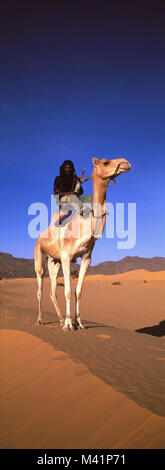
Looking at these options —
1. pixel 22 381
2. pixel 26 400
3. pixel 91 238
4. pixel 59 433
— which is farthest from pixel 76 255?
pixel 59 433

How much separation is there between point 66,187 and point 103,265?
8859 centimetres

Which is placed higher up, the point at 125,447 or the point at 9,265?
the point at 9,265

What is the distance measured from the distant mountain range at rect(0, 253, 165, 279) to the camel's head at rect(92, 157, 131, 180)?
64929 mm

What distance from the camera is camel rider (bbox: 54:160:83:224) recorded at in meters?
8.63

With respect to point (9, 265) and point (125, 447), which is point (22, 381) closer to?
point (125, 447)

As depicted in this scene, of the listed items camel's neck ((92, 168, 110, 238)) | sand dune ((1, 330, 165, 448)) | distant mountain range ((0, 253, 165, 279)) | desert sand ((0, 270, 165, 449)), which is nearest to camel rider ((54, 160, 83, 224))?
camel's neck ((92, 168, 110, 238))

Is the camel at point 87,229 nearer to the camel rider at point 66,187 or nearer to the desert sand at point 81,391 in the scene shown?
the camel rider at point 66,187

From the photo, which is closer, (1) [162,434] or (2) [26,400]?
(1) [162,434]

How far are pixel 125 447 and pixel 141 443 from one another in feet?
0.44

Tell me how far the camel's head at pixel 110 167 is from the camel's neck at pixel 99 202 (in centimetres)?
13

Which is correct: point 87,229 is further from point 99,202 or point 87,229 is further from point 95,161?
point 95,161

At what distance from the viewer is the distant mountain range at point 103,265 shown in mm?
77750

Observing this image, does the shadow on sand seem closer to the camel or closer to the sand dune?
the camel
